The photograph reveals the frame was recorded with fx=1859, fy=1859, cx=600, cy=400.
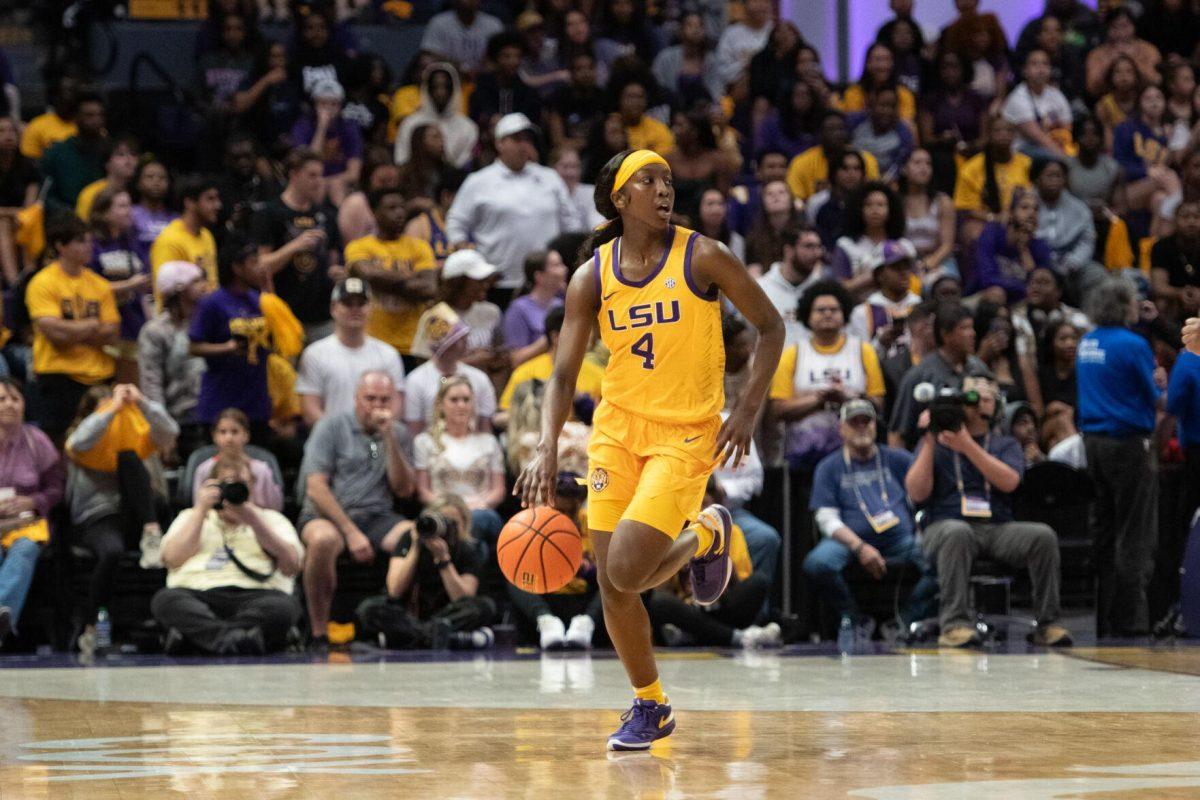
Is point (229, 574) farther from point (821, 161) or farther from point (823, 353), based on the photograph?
point (821, 161)

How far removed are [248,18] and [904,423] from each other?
7.49 m

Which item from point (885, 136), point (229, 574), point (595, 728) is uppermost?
point (885, 136)

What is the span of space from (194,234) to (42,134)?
2817 mm

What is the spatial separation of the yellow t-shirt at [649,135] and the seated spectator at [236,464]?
5509mm

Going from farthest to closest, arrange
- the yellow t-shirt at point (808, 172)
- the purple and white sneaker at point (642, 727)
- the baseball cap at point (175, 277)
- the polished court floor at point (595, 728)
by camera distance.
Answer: the yellow t-shirt at point (808, 172), the baseball cap at point (175, 277), the purple and white sneaker at point (642, 727), the polished court floor at point (595, 728)

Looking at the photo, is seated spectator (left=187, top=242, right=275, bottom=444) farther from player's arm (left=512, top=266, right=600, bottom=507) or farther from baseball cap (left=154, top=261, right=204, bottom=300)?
player's arm (left=512, top=266, right=600, bottom=507)

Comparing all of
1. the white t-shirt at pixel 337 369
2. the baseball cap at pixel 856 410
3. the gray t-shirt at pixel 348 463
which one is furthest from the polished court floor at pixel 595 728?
the white t-shirt at pixel 337 369

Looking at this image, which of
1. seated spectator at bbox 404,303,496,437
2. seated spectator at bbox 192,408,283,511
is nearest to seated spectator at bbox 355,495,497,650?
seated spectator at bbox 192,408,283,511

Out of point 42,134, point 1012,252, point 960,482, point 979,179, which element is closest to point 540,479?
point 960,482

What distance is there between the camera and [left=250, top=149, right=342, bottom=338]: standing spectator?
1305 cm

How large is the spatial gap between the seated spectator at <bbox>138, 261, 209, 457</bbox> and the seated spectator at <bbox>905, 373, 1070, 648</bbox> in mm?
4696

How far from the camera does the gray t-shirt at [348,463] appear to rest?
1145 cm

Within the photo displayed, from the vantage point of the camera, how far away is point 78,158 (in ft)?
47.0

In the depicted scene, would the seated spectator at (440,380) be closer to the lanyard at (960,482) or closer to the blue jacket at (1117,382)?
the lanyard at (960,482)
